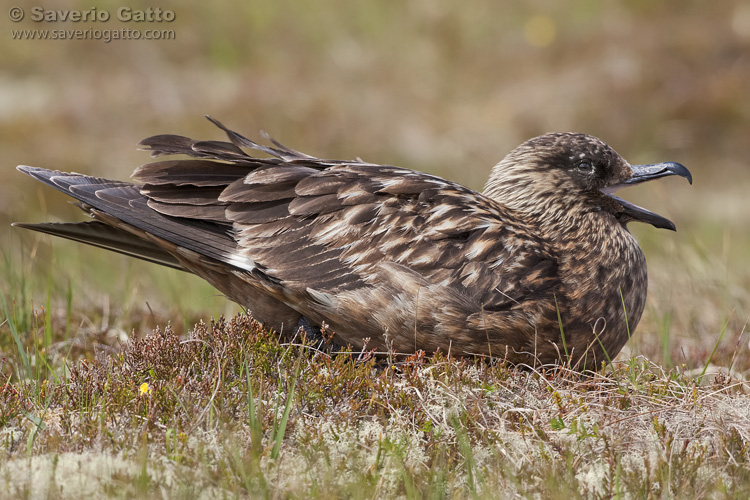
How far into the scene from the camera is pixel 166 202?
3.87 metres

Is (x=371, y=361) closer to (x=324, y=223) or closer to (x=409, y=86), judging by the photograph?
(x=324, y=223)

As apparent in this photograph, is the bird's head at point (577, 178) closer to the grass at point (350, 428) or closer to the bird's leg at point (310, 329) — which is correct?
the grass at point (350, 428)

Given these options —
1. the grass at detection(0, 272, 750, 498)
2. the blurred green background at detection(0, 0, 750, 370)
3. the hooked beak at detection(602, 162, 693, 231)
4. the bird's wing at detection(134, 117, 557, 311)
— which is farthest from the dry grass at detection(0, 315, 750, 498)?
the blurred green background at detection(0, 0, 750, 370)

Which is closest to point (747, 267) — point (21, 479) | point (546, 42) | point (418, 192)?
point (418, 192)

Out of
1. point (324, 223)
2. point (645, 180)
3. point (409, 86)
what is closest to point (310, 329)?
point (324, 223)

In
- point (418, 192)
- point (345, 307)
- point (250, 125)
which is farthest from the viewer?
point (250, 125)

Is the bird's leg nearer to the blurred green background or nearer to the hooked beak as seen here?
the hooked beak

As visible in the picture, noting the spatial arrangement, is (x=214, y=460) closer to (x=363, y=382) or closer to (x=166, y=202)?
(x=363, y=382)

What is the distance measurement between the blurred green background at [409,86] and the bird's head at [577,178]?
4844 millimetres

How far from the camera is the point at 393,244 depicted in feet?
12.1

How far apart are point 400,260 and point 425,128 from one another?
27.4 feet

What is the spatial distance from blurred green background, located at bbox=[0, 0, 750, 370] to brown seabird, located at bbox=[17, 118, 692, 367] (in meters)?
5.00

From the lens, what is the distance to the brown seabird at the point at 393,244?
3.54 m

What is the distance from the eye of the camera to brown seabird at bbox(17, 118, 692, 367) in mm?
3545
